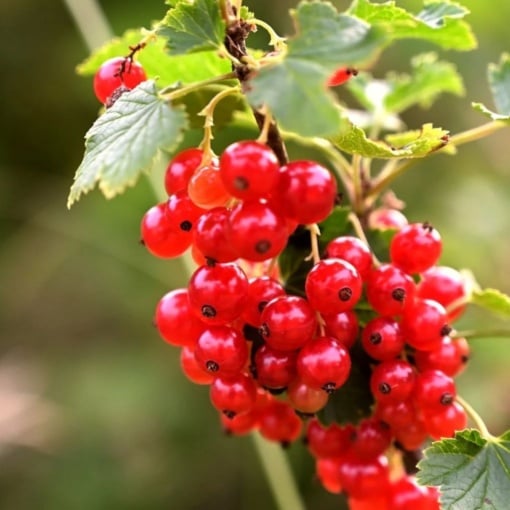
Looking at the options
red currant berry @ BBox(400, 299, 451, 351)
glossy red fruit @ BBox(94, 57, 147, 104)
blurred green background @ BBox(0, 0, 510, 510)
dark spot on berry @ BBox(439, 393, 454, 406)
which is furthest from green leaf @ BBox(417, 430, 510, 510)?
blurred green background @ BBox(0, 0, 510, 510)

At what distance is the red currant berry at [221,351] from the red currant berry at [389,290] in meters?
0.24

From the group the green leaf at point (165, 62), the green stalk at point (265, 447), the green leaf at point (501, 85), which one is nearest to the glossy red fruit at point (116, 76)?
the green leaf at point (165, 62)

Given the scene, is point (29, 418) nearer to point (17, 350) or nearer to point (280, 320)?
point (17, 350)

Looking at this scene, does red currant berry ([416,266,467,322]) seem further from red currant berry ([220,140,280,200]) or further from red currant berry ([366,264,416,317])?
red currant berry ([220,140,280,200])

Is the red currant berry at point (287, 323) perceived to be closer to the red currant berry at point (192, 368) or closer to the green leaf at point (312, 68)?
the red currant berry at point (192, 368)

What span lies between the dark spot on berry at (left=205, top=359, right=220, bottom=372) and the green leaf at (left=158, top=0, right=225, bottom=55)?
0.46 m

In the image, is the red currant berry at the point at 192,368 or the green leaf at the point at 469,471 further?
the red currant berry at the point at 192,368

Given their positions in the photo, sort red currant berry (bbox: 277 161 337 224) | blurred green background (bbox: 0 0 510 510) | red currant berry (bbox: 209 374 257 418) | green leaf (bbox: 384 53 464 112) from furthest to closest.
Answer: blurred green background (bbox: 0 0 510 510), green leaf (bbox: 384 53 464 112), red currant berry (bbox: 209 374 257 418), red currant berry (bbox: 277 161 337 224)

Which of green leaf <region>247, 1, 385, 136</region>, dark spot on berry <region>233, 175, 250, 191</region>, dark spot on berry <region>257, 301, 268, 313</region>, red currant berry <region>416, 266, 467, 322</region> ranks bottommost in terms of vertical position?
red currant berry <region>416, 266, 467, 322</region>

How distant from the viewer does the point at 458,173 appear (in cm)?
396

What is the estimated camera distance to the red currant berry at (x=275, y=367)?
1219 mm

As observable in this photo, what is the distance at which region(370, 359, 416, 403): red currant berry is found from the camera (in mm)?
1273

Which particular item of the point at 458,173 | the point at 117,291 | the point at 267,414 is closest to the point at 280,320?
the point at 267,414

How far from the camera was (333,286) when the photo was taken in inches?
45.3
